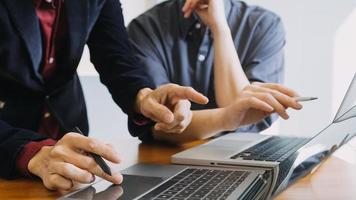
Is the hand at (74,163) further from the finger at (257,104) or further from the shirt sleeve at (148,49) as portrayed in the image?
the shirt sleeve at (148,49)

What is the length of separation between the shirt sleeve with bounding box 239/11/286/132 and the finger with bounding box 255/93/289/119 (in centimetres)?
52

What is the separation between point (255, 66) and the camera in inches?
→ 57.3

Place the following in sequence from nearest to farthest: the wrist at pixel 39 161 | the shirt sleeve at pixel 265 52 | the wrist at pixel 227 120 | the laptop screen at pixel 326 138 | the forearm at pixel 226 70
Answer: the laptop screen at pixel 326 138
the wrist at pixel 39 161
the wrist at pixel 227 120
the forearm at pixel 226 70
the shirt sleeve at pixel 265 52

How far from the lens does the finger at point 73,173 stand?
0.61 meters

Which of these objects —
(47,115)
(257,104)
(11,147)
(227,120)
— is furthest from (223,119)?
(11,147)

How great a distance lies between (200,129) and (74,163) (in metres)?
0.46

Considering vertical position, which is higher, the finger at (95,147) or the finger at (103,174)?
the finger at (95,147)

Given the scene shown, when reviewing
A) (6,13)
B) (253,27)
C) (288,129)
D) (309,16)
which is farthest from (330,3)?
(6,13)

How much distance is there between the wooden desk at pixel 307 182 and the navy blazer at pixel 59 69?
56 millimetres

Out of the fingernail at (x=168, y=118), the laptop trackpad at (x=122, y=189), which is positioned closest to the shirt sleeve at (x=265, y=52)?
the fingernail at (x=168, y=118)

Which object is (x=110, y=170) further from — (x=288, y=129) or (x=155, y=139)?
(x=288, y=129)

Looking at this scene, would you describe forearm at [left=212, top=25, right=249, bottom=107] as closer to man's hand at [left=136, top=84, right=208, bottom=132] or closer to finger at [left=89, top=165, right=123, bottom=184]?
man's hand at [left=136, top=84, right=208, bottom=132]

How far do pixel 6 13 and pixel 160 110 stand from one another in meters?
0.32

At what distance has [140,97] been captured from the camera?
3.13 ft
